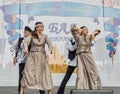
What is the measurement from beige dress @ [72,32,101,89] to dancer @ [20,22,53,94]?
580 mm

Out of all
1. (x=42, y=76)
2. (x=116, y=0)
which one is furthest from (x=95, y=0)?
(x=42, y=76)

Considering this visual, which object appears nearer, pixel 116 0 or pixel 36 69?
pixel 36 69

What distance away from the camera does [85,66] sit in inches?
344

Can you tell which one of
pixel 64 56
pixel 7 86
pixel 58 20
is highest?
pixel 58 20

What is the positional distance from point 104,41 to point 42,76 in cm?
449

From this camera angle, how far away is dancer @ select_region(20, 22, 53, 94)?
8.77 metres

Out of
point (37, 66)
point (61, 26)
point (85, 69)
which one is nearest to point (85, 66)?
point (85, 69)

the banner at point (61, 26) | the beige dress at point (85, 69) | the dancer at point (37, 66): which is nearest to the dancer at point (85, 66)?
the beige dress at point (85, 69)

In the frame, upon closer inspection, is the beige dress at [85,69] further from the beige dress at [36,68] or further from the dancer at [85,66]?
the beige dress at [36,68]

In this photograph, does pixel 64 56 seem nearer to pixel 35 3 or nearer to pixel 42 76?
pixel 35 3

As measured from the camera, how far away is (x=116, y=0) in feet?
43.3

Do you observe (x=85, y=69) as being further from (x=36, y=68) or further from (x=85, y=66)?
(x=36, y=68)

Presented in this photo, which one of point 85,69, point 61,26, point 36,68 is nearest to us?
point 85,69

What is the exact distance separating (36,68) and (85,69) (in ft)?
3.08
